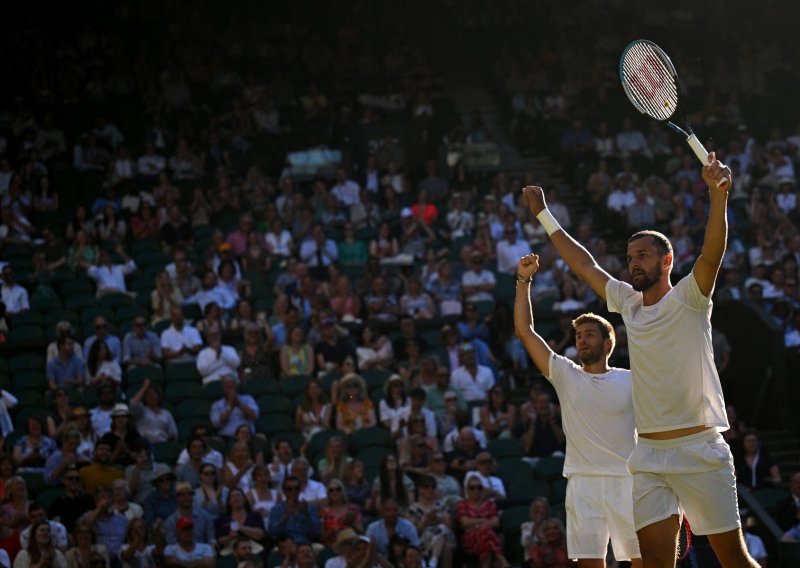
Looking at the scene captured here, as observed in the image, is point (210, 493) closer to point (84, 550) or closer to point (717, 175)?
point (84, 550)

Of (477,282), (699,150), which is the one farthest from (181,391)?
(699,150)

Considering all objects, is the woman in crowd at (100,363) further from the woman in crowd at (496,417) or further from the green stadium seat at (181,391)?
the woman in crowd at (496,417)

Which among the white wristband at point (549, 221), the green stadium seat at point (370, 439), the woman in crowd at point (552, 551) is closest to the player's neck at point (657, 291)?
the white wristband at point (549, 221)

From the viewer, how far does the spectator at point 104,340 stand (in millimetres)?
14234

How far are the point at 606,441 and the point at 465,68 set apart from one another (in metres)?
18.2

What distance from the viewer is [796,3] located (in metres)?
25.6

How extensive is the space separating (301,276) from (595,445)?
9264 mm

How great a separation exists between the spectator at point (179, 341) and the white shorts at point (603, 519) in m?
8.06

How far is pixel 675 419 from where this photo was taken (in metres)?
5.93

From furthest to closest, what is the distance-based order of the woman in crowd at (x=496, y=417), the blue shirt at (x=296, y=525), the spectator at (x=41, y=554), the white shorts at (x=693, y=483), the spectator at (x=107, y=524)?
the woman in crowd at (x=496, y=417) < the blue shirt at (x=296, y=525) < the spectator at (x=107, y=524) < the spectator at (x=41, y=554) < the white shorts at (x=693, y=483)

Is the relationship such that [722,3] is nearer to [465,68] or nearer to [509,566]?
[465,68]

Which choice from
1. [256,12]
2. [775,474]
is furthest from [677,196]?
[256,12]

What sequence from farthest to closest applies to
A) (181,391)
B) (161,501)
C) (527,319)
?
(181,391) < (161,501) < (527,319)

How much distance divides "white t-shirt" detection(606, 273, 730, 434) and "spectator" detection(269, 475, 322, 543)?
623 cm
